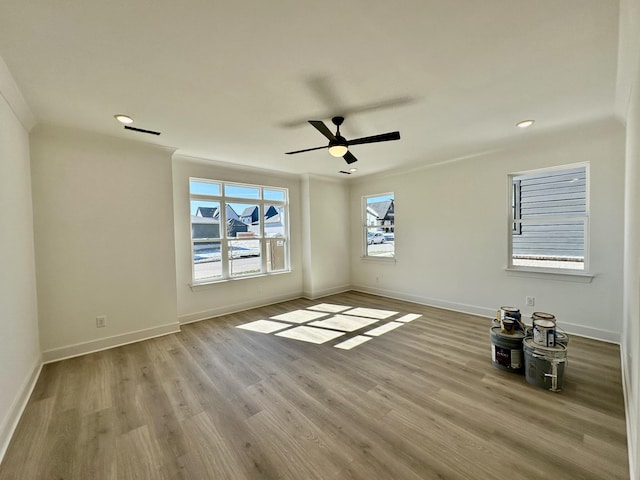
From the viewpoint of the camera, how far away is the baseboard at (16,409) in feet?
5.87

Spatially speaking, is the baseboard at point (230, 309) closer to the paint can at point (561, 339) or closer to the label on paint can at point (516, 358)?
the label on paint can at point (516, 358)

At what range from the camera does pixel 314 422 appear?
199 centimetres

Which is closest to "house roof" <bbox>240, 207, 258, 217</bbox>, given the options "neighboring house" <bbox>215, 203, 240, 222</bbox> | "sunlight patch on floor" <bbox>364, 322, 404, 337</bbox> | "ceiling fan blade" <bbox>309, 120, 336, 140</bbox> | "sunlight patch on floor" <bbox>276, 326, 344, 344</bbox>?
"neighboring house" <bbox>215, 203, 240, 222</bbox>

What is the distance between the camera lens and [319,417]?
2.04m

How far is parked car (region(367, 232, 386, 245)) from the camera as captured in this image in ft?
19.6

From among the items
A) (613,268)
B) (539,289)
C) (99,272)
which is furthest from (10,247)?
(613,268)

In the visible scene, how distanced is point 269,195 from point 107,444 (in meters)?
4.31

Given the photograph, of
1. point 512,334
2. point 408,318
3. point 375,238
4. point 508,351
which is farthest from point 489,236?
point 375,238

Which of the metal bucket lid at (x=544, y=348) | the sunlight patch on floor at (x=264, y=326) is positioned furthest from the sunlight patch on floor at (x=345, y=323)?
the metal bucket lid at (x=544, y=348)

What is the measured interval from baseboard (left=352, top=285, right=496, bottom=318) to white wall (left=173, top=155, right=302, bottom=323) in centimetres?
162

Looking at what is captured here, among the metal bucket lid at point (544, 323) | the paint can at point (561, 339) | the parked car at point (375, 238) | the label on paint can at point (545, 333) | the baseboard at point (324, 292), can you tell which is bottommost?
the baseboard at point (324, 292)

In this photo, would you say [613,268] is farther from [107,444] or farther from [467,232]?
[107,444]

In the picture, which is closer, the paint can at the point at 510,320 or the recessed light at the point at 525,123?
the paint can at the point at 510,320

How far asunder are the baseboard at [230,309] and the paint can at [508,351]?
3.79m
